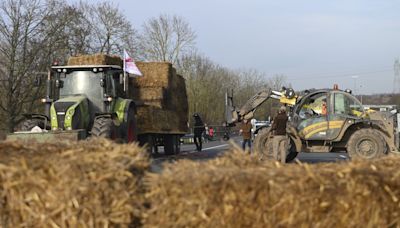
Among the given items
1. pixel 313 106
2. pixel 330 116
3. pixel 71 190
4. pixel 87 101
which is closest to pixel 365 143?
pixel 330 116

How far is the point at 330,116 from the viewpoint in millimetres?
17688

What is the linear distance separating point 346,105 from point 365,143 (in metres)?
1.43

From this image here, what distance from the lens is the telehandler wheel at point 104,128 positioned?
13.9 m

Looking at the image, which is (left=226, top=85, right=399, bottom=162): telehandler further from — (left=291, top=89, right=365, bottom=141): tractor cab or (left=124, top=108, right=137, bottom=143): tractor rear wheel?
(left=124, top=108, right=137, bottom=143): tractor rear wheel

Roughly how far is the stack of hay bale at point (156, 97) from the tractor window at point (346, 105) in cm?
634

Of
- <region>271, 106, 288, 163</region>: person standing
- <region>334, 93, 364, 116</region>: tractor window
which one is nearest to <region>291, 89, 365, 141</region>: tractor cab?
<region>334, 93, 364, 116</region>: tractor window

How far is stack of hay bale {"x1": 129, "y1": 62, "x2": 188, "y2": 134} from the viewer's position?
760 inches

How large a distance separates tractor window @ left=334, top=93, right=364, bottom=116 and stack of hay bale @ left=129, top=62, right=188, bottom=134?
634 cm

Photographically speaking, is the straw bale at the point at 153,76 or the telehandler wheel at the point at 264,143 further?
the straw bale at the point at 153,76

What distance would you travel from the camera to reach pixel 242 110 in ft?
68.5

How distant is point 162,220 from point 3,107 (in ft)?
104

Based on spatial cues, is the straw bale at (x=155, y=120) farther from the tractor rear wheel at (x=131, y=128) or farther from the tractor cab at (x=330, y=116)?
the tractor cab at (x=330, y=116)

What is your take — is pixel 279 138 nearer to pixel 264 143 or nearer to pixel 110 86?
pixel 264 143

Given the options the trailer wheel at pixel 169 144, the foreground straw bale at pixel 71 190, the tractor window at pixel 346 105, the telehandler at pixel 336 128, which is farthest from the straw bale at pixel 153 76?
the foreground straw bale at pixel 71 190
